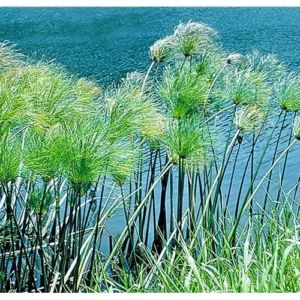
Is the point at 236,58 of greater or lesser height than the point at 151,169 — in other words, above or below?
above

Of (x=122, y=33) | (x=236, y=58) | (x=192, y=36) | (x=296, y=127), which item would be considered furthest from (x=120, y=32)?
(x=296, y=127)

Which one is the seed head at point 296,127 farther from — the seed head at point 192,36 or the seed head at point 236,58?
the seed head at point 192,36

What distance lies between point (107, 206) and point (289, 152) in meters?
0.58

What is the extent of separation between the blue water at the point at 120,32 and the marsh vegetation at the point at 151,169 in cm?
3

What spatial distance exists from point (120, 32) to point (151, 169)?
415 millimetres

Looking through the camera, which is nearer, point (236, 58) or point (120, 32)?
point (120, 32)

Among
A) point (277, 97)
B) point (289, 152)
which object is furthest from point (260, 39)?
point (289, 152)

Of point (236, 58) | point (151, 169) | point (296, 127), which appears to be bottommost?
point (151, 169)

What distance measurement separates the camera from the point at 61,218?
87.8 inches

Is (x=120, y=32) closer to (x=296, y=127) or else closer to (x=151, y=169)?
(x=151, y=169)

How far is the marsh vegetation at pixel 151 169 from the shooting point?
2049 millimetres

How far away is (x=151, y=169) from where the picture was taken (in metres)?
2.24

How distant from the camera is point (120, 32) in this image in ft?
7.15

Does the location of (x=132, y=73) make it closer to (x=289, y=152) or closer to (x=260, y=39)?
(x=260, y=39)
